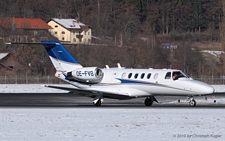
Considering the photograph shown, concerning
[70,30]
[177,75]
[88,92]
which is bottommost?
[88,92]

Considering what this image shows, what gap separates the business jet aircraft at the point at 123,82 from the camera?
3091 cm

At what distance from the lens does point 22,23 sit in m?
114

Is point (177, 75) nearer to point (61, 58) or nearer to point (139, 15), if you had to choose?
point (61, 58)

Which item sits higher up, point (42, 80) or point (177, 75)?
point (177, 75)

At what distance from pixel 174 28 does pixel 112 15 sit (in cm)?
1498

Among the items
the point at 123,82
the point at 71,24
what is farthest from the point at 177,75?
the point at 71,24

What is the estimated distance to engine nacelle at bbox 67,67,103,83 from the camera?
32.6 meters

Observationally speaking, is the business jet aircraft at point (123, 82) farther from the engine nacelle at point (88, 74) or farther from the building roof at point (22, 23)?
the building roof at point (22, 23)
